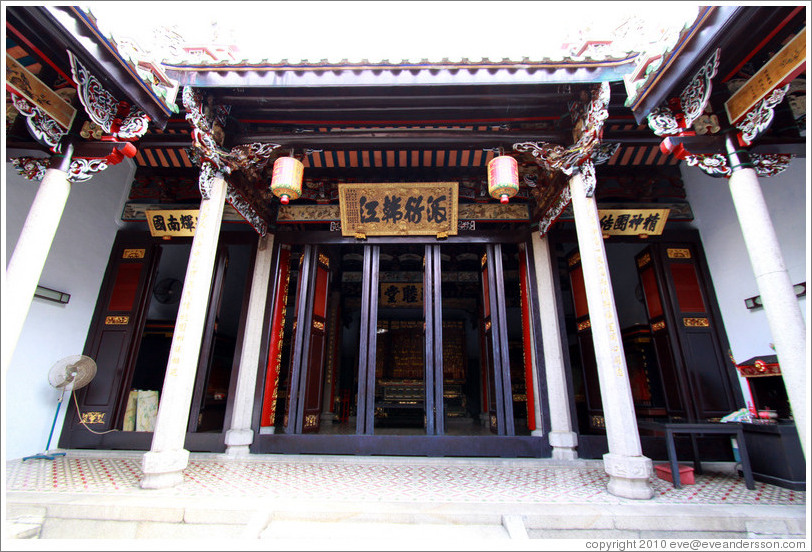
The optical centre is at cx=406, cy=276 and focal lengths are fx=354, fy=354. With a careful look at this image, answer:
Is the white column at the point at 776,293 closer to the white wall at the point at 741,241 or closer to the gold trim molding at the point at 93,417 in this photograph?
the white wall at the point at 741,241

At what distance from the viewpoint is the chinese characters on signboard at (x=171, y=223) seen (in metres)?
6.15

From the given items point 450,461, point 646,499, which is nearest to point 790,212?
point 646,499

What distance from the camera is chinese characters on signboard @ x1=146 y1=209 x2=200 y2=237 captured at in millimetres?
6152

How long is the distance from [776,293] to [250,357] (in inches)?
251

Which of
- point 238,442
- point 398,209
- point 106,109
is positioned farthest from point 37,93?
point 238,442

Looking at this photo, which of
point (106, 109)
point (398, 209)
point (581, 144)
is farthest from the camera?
point (398, 209)

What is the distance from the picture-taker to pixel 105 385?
5648 mm

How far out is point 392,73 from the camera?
4.11 metres

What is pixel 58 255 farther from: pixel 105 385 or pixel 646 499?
pixel 646 499

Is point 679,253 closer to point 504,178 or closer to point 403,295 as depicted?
point 504,178

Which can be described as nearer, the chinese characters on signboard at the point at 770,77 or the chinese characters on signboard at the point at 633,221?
the chinese characters on signboard at the point at 770,77

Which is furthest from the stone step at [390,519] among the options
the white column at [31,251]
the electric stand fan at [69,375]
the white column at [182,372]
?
the electric stand fan at [69,375]

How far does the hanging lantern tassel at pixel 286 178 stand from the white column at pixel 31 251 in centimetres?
207

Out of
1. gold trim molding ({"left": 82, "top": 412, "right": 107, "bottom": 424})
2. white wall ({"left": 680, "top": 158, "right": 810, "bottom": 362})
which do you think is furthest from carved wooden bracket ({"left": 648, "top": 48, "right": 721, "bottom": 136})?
gold trim molding ({"left": 82, "top": 412, "right": 107, "bottom": 424})
